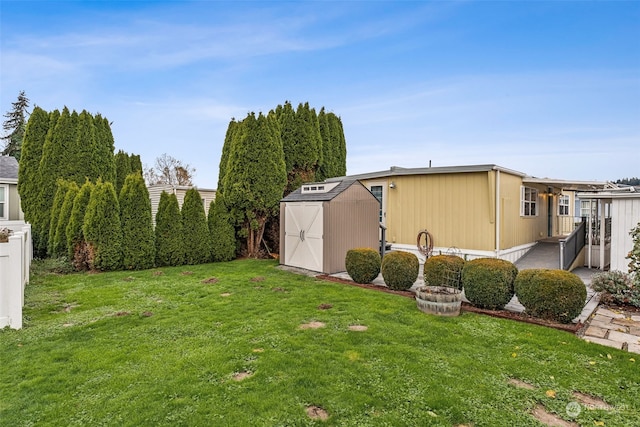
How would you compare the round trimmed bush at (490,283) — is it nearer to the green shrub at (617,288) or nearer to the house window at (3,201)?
the green shrub at (617,288)

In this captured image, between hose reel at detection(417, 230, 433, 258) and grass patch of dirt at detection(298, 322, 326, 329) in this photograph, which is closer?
grass patch of dirt at detection(298, 322, 326, 329)

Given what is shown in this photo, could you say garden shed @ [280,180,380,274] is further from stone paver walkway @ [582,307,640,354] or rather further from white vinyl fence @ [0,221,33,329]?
white vinyl fence @ [0,221,33,329]

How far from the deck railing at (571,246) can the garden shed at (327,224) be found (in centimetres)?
480

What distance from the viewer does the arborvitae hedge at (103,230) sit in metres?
9.84

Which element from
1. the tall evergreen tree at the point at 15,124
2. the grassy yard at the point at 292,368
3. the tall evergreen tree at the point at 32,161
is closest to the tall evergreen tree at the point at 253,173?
the grassy yard at the point at 292,368

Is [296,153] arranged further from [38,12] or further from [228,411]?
[228,411]

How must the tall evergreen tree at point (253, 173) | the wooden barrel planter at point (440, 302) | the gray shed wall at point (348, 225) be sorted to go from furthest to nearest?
the tall evergreen tree at point (253, 173)
the gray shed wall at point (348, 225)
the wooden barrel planter at point (440, 302)

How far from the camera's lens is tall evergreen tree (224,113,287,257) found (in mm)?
12008

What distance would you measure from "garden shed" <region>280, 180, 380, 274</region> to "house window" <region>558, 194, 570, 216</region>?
9.53m

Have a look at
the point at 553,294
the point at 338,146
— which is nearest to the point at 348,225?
the point at 553,294

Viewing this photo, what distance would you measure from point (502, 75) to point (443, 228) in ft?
19.2

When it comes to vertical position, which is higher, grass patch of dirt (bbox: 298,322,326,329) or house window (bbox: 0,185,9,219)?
house window (bbox: 0,185,9,219)

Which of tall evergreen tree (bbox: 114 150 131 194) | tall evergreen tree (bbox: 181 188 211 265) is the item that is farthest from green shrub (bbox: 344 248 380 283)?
tall evergreen tree (bbox: 114 150 131 194)

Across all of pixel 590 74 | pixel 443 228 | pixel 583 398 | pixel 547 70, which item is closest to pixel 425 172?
pixel 443 228
